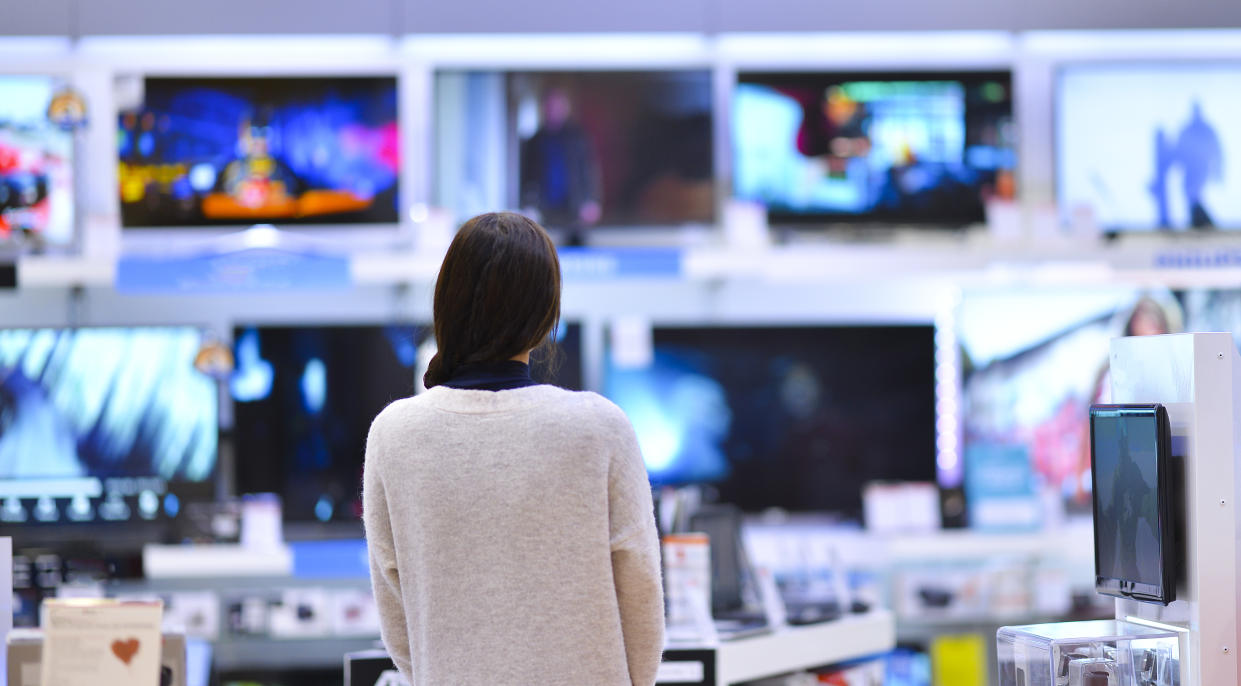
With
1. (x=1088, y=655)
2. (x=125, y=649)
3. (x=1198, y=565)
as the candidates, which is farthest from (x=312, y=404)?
(x=1198, y=565)

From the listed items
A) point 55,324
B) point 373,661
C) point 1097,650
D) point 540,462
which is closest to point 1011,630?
point 1097,650

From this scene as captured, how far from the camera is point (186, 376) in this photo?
484cm

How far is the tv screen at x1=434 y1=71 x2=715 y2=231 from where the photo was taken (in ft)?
16.2

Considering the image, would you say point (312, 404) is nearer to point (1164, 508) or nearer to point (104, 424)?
point (104, 424)

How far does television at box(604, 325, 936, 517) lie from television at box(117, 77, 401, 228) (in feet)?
4.00

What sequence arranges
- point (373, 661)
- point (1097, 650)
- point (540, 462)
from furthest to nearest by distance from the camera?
point (373, 661)
point (1097, 650)
point (540, 462)

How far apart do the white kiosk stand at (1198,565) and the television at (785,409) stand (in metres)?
2.52

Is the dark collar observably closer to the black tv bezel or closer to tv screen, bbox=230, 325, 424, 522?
the black tv bezel

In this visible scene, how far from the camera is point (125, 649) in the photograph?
2.31 metres

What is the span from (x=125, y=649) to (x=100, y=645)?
0.04m

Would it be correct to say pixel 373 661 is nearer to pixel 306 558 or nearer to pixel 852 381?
pixel 306 558

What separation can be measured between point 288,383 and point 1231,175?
3.82 m

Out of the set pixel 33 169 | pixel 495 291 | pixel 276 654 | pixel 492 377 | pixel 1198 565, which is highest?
pixel 33 169

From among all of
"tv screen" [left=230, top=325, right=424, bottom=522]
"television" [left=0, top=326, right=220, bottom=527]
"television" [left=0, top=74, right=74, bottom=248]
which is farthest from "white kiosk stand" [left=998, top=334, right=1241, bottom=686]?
"television" [left=0, top=74, right=74, bottom=248]
